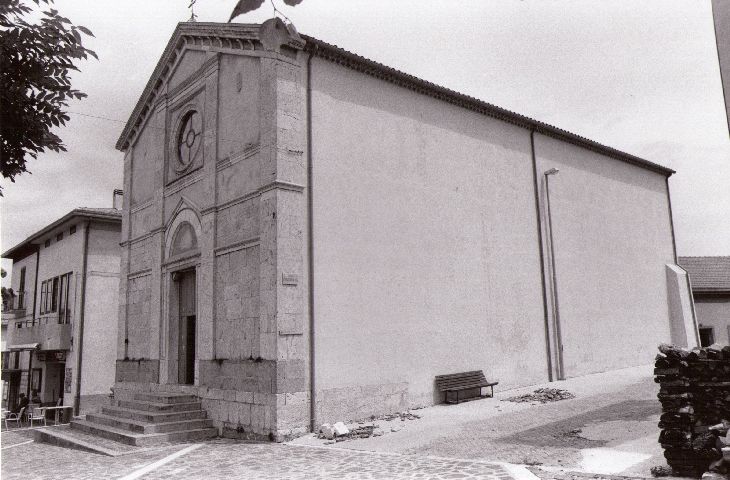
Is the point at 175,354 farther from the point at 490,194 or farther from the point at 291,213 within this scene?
the point at 490,194

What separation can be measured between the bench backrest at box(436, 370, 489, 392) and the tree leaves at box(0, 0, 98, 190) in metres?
10.2

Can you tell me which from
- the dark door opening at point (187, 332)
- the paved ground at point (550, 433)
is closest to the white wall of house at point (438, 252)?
the paved ground at point (550, 433)

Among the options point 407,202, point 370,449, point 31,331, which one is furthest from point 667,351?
point 31,331

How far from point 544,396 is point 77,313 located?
15275mm

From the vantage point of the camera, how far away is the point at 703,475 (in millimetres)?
6637

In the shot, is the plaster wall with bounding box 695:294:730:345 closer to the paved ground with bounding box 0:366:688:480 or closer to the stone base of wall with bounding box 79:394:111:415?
the paved ground with bounding box 0:366:688:480

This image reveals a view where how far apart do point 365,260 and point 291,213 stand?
1994mm

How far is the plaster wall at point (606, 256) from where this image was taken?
17.9m

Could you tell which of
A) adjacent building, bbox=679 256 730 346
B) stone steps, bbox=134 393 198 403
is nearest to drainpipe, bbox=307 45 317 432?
stone steps, bbox=134 393 198 403

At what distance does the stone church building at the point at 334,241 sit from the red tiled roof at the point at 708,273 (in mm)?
8370

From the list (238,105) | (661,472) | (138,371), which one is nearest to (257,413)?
(138,371)

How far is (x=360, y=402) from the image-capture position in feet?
39.8

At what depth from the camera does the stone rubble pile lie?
684cm

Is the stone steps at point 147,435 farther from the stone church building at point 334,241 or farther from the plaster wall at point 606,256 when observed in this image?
the plaster wall at point 606,256
